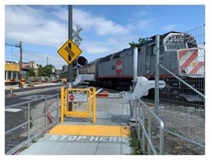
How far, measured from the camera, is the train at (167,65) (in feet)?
25.1

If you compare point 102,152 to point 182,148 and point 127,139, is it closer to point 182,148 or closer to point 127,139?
point 127,139

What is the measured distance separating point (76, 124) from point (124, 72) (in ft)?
48.6

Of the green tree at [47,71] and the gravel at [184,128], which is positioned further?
the green tree at [47,71]

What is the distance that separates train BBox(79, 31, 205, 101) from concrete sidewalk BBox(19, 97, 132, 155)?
2.15m

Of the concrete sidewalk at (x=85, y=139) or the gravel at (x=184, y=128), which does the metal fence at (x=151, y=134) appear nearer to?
the gravel at (x=184, y=128)

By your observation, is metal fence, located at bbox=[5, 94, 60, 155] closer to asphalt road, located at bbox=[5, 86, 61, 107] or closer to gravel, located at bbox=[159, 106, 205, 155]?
gravel, located at bbox=[159, 106, 205, 155]

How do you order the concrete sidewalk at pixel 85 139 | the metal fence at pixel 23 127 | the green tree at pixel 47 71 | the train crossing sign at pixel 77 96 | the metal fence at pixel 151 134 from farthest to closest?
the green tree at pixel 47 71
the train crossing sign at pixel 77 96
the metal fence at pixel 23 127
the concrete sidewalk at pixel 85 139
the metal fence at pixel 151 134

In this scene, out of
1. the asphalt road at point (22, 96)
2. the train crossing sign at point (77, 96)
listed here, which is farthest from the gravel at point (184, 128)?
the asphalt road at point (22, 96)

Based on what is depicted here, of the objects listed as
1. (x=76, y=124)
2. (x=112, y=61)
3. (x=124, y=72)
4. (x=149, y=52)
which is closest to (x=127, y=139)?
(x=76, y=124)

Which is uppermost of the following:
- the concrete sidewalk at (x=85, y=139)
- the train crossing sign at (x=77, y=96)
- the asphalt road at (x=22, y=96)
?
the train crossing sign at (x=77, y=96)

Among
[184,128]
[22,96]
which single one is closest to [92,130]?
[184,128]

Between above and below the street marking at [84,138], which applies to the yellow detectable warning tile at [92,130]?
above

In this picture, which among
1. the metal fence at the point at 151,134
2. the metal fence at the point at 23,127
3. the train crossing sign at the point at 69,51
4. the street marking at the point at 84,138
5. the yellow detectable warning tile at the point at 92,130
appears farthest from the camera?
the train crossing sign at the point at 69,51

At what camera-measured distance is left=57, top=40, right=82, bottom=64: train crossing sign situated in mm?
11109
